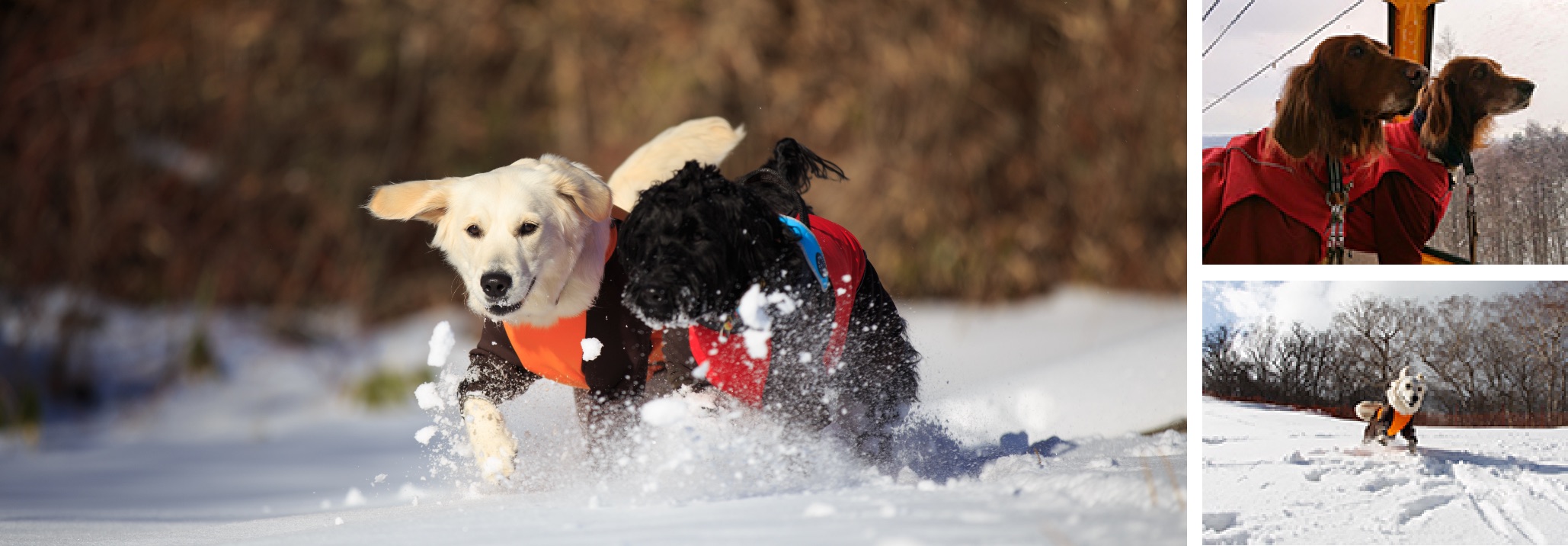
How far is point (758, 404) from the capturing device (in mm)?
2512

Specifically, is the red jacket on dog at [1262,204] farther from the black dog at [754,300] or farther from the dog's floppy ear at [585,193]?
the dog's floppy ear at [585,193]

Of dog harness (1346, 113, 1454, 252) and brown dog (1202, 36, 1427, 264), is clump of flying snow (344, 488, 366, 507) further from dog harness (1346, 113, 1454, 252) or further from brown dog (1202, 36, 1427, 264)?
dog harness (1346, 113, 1454, 252)

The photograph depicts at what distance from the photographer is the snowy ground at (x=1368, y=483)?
5.94 feet

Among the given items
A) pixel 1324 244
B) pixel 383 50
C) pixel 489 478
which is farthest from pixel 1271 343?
pixel 383 50

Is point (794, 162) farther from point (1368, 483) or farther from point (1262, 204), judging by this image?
point (1368, 483)

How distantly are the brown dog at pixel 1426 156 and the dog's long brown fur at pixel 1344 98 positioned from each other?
0.12ft

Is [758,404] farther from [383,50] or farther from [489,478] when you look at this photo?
[383,50]

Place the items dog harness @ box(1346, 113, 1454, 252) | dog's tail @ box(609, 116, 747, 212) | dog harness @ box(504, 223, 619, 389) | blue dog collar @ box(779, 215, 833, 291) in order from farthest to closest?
1. dog's tail @ box(609, 116, 747, 212)
2. dog harness @ box(504, 223, 619, 389)
3. blue dog collar @ box(779, 215, 833, 291)
4. dog harness @ box(1346, 113, 1454, 252)

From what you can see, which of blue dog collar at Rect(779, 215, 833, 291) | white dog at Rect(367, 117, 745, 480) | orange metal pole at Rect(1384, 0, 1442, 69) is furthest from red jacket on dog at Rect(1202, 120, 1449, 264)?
white dog at Rect(367, 117, 745, 480)

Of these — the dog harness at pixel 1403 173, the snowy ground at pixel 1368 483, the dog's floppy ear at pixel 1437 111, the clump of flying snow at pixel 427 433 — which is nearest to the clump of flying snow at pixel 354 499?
the clump of flying snow at pixel 427 433

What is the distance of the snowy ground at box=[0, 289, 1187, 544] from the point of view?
6.24 feet

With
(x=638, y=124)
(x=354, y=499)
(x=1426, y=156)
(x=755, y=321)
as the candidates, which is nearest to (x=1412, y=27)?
(x=1426, y=156)

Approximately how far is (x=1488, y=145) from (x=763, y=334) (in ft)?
4.48

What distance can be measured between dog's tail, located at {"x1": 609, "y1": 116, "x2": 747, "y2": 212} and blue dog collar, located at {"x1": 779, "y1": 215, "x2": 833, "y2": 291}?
45 cm
